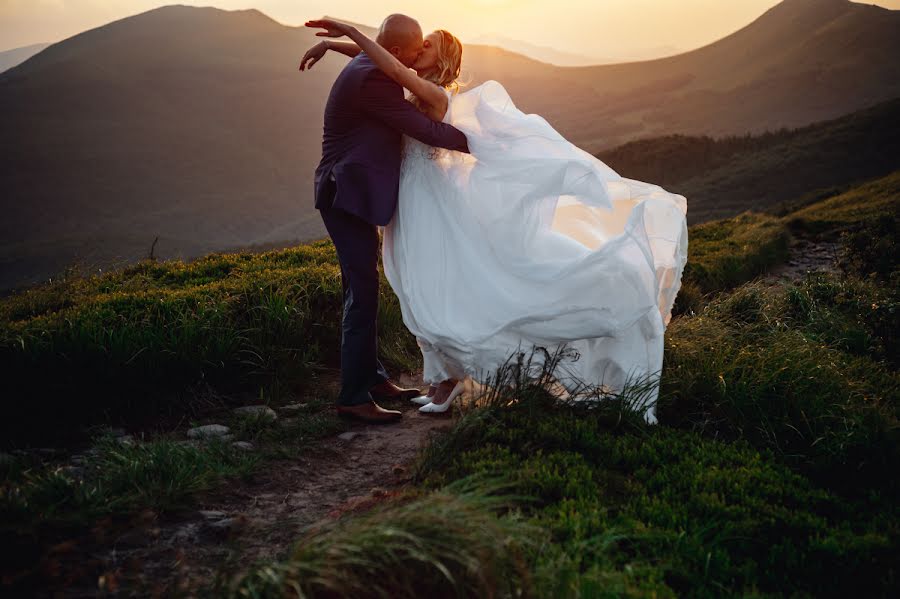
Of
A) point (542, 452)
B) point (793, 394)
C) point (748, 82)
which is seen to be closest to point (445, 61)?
point (542, 452)

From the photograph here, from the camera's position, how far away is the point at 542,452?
3.80 meters

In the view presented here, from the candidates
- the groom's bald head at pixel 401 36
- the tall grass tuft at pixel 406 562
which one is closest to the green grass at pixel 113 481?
the tall grass tuft at pixel 406 562

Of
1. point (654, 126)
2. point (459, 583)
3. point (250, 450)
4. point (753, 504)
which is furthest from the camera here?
point (654, 126)

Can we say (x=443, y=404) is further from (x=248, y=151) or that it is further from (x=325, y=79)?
(x=325, y=79)

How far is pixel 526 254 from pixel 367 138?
1485 mm

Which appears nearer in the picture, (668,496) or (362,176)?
(668,496)

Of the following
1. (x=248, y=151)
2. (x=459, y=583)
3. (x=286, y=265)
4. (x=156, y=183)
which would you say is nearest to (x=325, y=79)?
(x=248, y=151)

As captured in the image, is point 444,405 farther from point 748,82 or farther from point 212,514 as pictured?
point 748,82

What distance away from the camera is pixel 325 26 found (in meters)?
4.54

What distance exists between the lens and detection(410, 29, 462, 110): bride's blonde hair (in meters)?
4.79

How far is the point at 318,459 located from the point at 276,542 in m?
1.25

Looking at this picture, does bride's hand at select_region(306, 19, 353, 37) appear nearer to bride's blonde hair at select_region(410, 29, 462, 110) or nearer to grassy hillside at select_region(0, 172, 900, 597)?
bride's blonde hair at select_region(410, 29, 462, 110)

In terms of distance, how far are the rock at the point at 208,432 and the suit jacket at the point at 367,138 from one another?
1874 mm

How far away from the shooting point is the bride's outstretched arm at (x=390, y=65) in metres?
4.27
